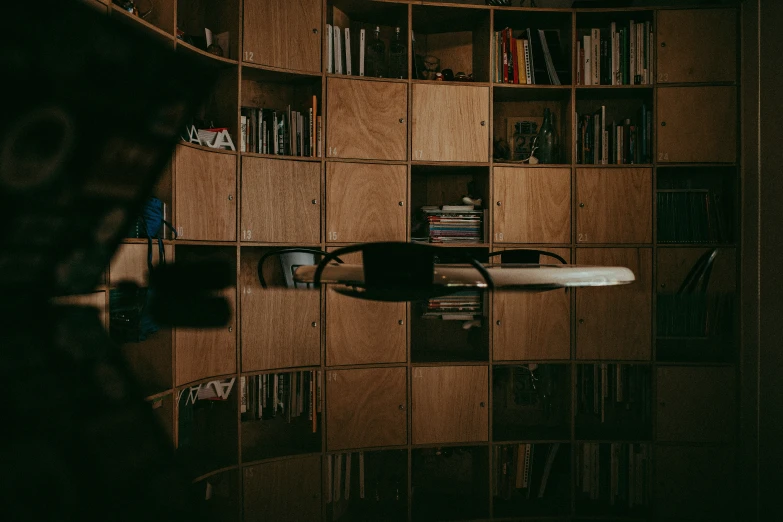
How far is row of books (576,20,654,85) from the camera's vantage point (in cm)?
287

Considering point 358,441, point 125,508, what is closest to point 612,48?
point 358,441

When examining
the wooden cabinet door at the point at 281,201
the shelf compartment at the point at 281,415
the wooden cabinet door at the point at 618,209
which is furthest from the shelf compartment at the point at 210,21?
the wooden cabinet door at the point at 618,209

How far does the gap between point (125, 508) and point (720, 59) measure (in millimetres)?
3257

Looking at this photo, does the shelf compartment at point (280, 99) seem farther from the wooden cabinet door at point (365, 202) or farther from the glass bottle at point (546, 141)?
the glass bottle at point (546, 141)

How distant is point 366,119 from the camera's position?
2777 millimetres

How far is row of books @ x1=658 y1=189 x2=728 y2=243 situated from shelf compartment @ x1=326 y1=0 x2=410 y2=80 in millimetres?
1545

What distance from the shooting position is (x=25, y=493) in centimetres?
62

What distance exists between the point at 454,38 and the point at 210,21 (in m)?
1.37

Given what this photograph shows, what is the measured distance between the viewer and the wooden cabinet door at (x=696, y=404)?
1372 millimetres

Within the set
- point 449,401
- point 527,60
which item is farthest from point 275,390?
point 527,60

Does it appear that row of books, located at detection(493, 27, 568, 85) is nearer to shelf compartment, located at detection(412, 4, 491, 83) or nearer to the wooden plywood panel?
shelf compartment, located at detection(412, 4, 491, 83)

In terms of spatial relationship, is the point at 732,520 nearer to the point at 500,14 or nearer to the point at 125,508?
the point at 125,508

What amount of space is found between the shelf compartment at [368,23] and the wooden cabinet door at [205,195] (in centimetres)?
79

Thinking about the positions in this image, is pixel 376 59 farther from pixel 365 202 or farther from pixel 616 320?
pixel 616 320
